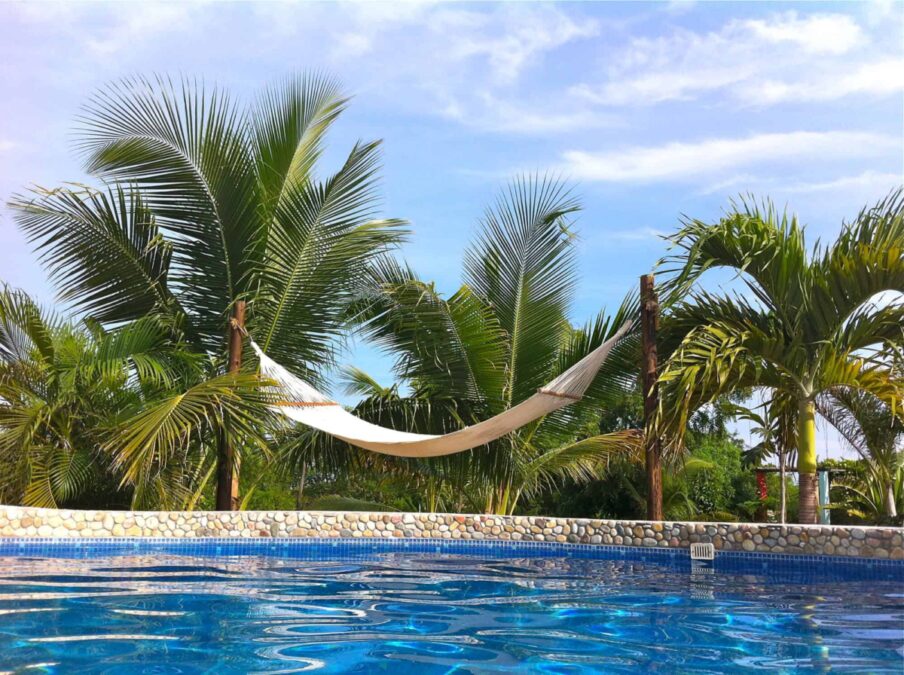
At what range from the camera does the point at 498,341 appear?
9.38m

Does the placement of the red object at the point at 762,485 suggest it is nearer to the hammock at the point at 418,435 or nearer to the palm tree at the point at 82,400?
the hammock at the point at 418,435

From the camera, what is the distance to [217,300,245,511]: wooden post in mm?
8281

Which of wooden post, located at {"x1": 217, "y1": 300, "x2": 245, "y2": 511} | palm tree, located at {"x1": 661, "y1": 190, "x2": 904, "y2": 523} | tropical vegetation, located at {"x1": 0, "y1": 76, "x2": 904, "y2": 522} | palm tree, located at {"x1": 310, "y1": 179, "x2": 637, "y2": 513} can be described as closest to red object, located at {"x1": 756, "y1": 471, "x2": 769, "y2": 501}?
tropical vegetation, located at {"x1": 0, "y1": 76, "x2": 904, "y2": 522}

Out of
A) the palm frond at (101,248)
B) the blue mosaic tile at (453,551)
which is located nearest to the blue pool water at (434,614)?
the blue mosaic tile at (453,551)

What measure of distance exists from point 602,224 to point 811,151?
2.71 meters

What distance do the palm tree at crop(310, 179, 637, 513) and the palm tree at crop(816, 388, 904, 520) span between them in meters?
2.47

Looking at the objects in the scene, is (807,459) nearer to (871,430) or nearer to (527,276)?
(871,430)

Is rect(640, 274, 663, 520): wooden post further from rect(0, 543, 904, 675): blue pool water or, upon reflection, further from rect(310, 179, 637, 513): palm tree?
rect(310, 179, 637, 513): palm tree

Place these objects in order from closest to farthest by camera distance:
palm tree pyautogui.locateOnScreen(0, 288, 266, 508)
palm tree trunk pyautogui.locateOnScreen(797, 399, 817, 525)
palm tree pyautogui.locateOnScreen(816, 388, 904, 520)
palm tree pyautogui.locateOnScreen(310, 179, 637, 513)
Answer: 1. palm tree trunk pyautogui.locateOnScreen(797, 399, 817, 525)
2. palm tree pyautogui.locateOnScreen(0, 288, 266, 508)
3. palm tree pyautogui.locateOnScreen(310, 179, 637, 513)
4. palm tree pyautogui.locateOnScreen(816, 388, 904, 520)

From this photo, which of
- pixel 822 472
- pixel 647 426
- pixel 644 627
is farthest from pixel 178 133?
pixel 822 472

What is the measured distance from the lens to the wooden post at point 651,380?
25.6ft

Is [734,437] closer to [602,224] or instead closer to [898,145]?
[602,224]

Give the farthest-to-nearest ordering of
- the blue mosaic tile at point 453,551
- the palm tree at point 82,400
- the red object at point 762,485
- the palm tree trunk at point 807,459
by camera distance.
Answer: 1. the red object at point 762,485
2. the palm tree at point 82,400
3. the palm tree trunk at point 807,459
4. the blue mosaic tile at point 453,551

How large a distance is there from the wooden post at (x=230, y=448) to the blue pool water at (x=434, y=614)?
1.31m
